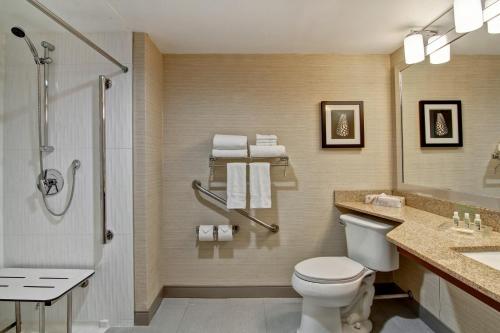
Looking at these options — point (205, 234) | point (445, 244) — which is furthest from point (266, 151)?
point (445, 244)

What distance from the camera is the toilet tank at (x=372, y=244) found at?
5.90ft

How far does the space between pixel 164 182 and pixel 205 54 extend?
1.15 m

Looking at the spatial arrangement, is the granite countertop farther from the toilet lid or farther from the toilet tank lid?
the toilet lid

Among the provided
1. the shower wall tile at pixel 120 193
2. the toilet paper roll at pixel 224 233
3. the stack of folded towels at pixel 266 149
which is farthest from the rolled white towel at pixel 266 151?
the shower wall tile at pixel 120 193

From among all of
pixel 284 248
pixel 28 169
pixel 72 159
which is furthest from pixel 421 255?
pixel 28 169

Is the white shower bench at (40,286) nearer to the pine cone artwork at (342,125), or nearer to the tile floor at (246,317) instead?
the tile floor at (246,317)

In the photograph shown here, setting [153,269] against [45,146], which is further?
[153,269]

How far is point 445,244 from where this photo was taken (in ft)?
3.99

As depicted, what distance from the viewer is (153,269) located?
2070 mm

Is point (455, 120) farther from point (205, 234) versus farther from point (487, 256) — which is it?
point (205, 234)

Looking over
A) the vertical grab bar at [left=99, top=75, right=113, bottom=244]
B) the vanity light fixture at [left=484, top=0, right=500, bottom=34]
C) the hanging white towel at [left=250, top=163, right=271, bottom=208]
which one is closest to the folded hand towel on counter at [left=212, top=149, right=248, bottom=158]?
the hanging white towel at [left=250, top=163, right=271, bottom=208]

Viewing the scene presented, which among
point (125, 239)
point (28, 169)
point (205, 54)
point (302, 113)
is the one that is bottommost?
point (125, 239)

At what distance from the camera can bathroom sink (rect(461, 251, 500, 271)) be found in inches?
45.4

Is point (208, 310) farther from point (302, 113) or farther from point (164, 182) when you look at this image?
point (302, 113)
